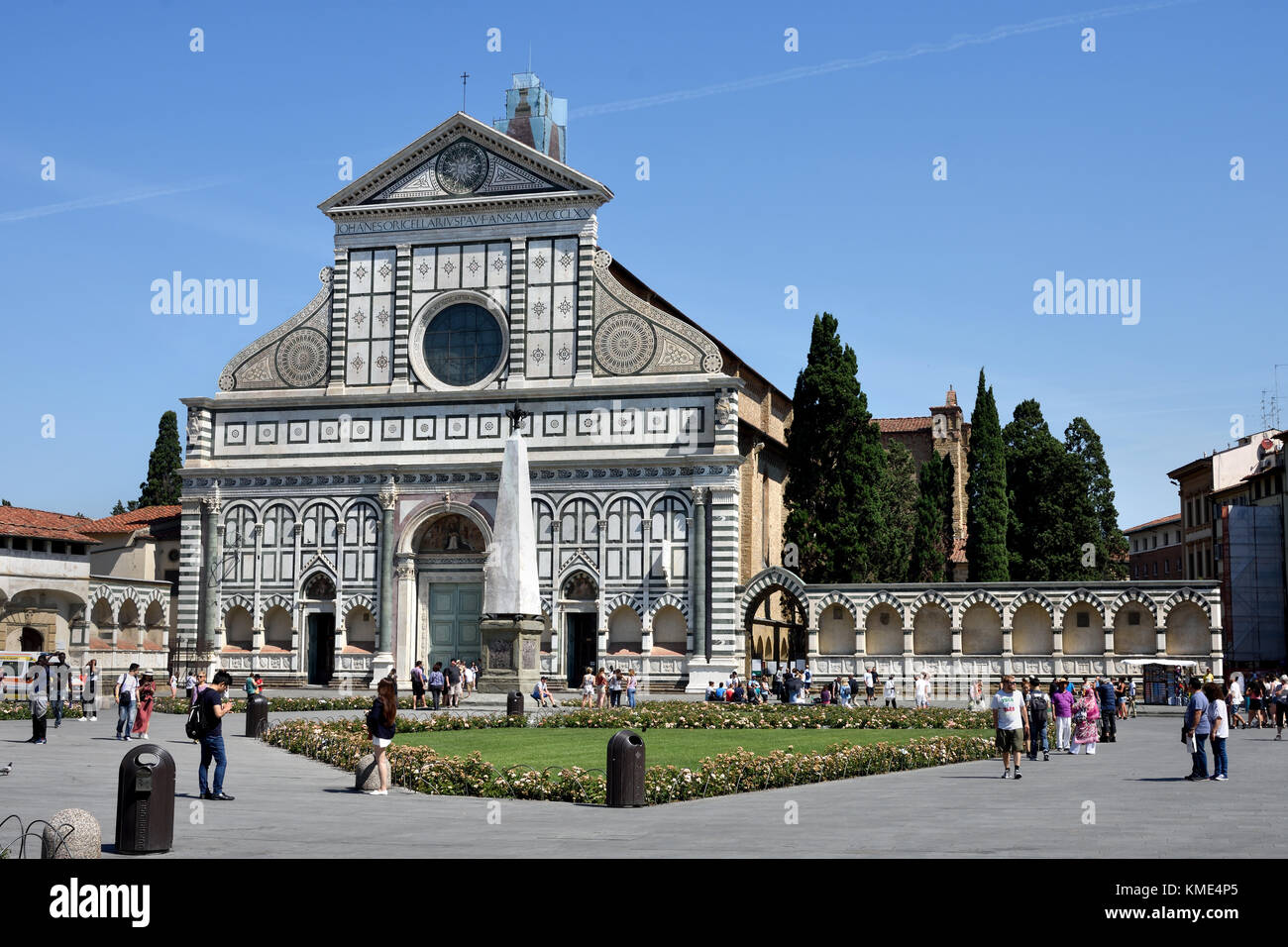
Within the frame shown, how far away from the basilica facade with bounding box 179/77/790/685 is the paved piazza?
83.9 ft

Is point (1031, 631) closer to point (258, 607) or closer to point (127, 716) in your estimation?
point (258, 607)

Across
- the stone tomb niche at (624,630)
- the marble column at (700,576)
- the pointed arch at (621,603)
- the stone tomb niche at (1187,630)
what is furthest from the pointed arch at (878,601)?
the stone tomb niche at (1187,630)

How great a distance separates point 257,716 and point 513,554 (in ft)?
34.1

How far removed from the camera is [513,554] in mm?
37375

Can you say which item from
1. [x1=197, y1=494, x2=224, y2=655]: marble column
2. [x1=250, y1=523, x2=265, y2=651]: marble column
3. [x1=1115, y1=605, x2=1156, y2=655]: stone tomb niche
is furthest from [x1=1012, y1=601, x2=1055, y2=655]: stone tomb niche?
[x1=197, y1=494, x2=224, y2=655]: marble column

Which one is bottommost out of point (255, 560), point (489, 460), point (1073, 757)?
point (1073, 757)

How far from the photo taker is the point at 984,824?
14516mm

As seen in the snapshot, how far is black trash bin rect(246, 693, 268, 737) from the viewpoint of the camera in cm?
2834

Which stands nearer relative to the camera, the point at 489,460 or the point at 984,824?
the point at 984,824

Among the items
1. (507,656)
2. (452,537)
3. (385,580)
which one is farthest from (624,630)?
(507,656)

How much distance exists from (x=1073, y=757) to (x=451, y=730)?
12.6m

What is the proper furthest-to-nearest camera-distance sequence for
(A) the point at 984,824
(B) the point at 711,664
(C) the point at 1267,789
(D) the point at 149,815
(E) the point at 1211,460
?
(E) the point at 1211,460 < (B) the point at 711,664 < (C) the point at 1267,789 < (A) the point at 984,824 < (D) the point at 149,815
